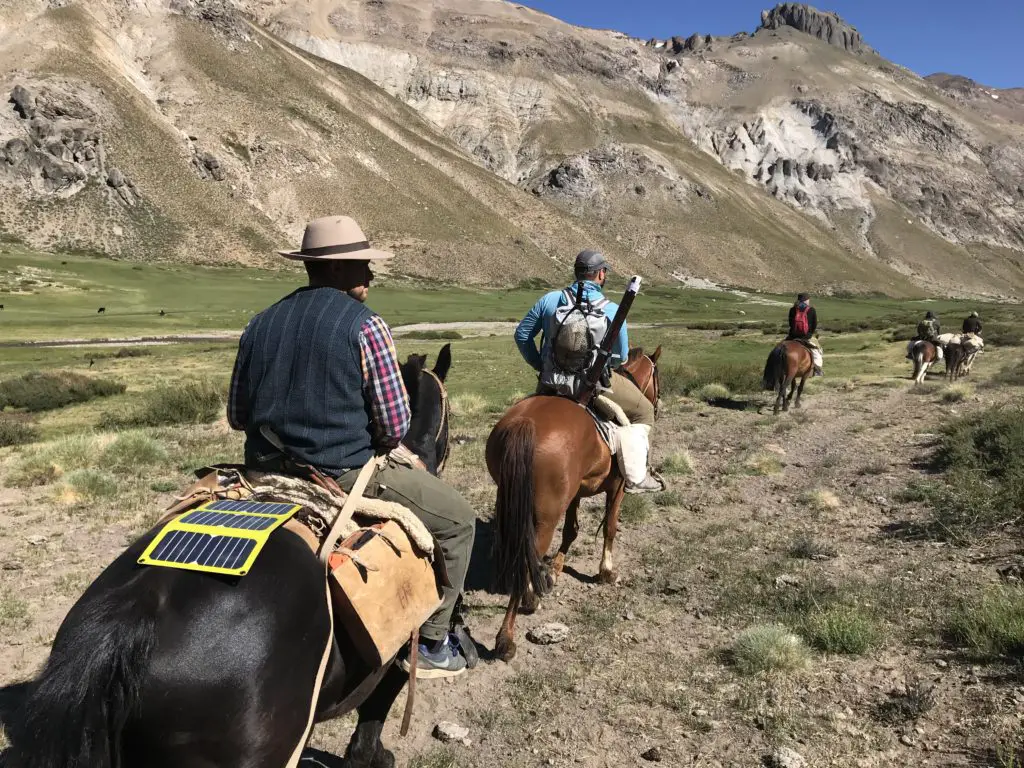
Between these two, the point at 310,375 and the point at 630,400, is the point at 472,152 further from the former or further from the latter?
the point at 310,375

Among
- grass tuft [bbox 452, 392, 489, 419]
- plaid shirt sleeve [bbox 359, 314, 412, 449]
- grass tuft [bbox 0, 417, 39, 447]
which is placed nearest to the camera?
plaid shirt sleeve [bbox 359, 314, 412, 449]

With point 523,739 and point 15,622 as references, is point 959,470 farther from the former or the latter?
point 15,622

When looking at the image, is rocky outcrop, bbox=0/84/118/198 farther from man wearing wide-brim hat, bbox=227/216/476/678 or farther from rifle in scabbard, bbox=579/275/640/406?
man wearing wide-brim hat, bbox=227/216/476/678

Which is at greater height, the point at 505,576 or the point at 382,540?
the point at 382,540

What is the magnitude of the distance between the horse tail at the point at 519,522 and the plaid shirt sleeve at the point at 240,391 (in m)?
2.52

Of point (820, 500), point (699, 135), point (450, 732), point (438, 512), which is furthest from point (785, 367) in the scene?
point (699, 135)

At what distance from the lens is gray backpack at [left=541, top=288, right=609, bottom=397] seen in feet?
21.2

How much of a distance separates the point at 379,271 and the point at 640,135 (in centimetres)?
10091

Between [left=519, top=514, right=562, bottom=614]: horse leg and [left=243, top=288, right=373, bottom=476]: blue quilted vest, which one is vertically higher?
[left=243, top=288, right=373, bottom=476]: blue quilted vest

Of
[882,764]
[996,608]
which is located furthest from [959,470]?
[882,764]

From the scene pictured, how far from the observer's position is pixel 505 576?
5727 millimetres

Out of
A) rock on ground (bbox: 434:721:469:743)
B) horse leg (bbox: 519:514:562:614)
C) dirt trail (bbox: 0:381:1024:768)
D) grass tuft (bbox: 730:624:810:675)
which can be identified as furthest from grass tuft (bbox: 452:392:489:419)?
rock on ground (bbox: 434:721:469:743)

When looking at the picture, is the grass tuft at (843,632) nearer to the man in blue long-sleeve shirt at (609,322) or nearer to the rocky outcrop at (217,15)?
the man in blue long-sleeve shirt at (609,322)

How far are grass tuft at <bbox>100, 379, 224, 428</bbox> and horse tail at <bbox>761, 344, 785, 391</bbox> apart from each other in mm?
12864
